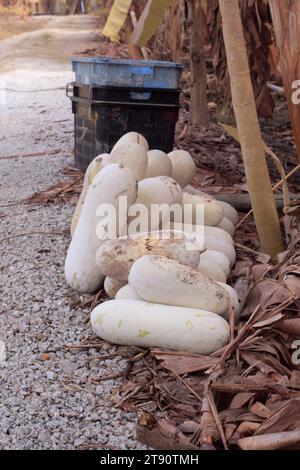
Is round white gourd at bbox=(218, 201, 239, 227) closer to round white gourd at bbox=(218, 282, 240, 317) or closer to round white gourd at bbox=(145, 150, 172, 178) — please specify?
round white gourd at bbox=(145, 150, 172, 178)

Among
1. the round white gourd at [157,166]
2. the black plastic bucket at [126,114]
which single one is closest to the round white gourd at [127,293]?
the round white gourd at [157,166]

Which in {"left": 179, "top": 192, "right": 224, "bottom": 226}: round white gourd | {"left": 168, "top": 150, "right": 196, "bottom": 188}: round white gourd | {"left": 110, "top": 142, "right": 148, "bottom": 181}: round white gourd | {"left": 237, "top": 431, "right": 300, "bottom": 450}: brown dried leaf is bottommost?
{"left": 237, "top": 431, "right": 300, "bottom": 450}: brown dried leaf

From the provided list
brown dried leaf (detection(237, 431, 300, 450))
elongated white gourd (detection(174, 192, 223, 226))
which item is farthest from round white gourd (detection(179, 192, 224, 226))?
brown dried leaf (detection(237, 431, 300, 450))

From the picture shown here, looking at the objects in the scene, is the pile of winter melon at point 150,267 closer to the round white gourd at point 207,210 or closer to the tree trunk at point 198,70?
the round white gourd at point 207,210

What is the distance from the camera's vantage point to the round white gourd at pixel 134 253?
2207 millimetres

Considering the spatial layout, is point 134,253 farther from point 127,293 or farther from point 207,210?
point 207,210

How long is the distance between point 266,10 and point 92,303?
309 centimetres

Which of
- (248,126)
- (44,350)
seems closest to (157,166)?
(248,126)

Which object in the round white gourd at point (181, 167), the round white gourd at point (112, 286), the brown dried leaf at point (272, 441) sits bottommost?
the round white gourd at point (112, 286)

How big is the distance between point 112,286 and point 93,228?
0.96ft

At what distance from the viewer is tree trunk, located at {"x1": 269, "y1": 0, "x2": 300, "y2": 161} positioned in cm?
282

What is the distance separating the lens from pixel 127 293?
86.5 inches

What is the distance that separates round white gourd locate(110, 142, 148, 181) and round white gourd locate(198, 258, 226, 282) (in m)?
0.64

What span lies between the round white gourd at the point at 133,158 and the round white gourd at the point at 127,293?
2.34 ft
